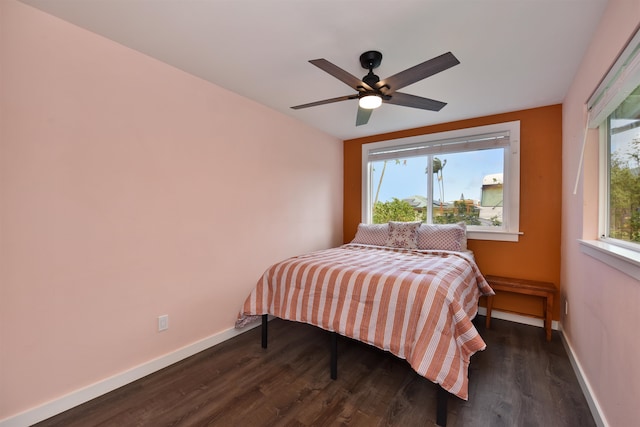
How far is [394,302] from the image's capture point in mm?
1746

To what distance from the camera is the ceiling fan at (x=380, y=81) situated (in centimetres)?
157

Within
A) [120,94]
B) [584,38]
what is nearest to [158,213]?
[120,94]

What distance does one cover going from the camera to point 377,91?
6.21 feet

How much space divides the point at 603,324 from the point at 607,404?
400mm

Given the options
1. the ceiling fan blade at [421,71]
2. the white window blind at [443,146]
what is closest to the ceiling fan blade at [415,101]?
the ceiling fan blade at [421,71]

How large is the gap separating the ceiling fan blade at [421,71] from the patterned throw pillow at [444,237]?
70.7 inches

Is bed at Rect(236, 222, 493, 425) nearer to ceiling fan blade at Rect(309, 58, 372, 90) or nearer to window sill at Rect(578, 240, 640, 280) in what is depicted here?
window sill at Rect(578, 240, 640, 280)

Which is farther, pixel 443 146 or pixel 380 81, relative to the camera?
pixel 443 146

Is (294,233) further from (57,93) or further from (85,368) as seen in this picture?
(57,93)

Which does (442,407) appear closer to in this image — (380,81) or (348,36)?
(380,81)

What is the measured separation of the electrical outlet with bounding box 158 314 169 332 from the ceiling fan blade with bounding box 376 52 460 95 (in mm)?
2339

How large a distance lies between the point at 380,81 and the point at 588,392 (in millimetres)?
2379

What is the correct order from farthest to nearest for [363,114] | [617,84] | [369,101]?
[363,114] < [369,101] < [617,84]

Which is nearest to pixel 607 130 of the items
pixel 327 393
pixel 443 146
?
pixel 443 146
